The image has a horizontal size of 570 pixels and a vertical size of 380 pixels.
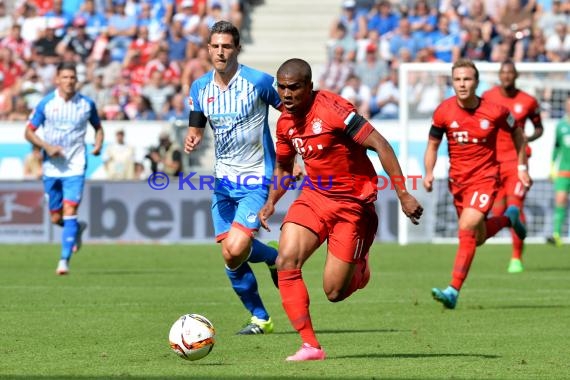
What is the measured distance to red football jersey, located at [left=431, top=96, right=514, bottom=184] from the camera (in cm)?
1334

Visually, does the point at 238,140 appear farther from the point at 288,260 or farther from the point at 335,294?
the point at 288,260

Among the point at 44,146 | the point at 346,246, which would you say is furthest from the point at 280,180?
the point at 44,146

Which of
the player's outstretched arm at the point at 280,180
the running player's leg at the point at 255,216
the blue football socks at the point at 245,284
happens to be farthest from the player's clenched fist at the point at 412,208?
the blue football socks at the point at 245,284

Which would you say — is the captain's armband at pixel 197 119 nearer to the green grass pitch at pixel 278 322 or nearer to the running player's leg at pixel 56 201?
the green grass pitch at pixel 278 322

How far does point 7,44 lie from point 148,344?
20.8m

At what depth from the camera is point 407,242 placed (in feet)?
77.3

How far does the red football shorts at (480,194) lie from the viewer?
519 inches

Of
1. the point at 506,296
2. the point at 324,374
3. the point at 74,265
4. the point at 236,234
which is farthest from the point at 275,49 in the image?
the point at 324,374

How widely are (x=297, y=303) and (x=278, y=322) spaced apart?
3066 millimetres

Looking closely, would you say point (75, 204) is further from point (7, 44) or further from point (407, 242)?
point (7, 44)

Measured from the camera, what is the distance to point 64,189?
1684cm

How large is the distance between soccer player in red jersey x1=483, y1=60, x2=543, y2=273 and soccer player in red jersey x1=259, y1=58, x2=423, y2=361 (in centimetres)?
692

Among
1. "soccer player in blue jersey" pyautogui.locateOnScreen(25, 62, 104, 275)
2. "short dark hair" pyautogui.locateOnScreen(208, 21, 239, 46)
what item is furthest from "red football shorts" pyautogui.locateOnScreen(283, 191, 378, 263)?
"soccer player in blue jersey" pyautogui.locateOnScreen(25, 62, 104, 275)

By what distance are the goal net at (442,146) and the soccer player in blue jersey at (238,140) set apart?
12.6 metres
